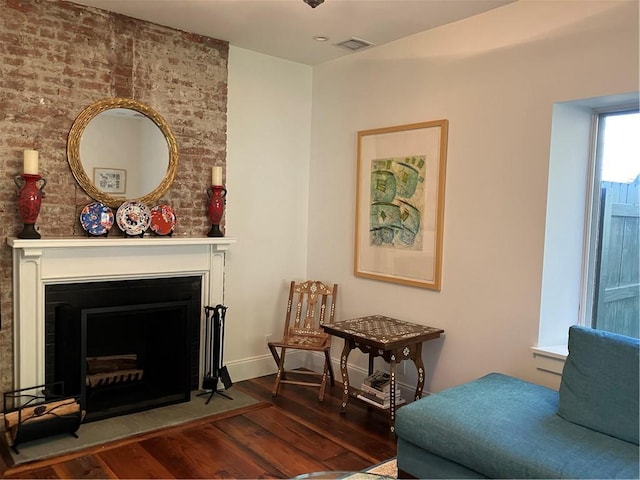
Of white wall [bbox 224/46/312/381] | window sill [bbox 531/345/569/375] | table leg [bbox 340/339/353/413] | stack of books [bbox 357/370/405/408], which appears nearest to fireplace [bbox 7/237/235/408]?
white wall [bbox 224/46/312/381]

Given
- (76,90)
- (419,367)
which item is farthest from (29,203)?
(419,367)

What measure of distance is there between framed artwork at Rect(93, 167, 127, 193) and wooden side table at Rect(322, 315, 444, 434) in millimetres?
1734

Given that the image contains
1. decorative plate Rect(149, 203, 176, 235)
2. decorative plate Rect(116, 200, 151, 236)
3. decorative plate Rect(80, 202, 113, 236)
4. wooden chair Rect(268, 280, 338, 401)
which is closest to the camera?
decorative plate Rect(80, 202, 113, 236)

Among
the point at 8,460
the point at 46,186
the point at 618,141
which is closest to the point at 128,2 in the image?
Result: the point at 46,186

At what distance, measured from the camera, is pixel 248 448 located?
3121mm

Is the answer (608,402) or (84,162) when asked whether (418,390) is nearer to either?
(608,402)

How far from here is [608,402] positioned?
2391 mm

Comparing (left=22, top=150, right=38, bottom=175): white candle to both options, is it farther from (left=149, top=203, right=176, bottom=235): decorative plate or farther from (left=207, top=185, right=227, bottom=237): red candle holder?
(left=207, top=185, right=227, bottom=237): red candle holder

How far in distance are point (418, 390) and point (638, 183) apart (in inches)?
73.1

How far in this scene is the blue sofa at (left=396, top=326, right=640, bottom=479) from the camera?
2148 mm

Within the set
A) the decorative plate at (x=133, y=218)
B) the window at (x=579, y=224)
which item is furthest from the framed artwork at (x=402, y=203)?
the decorative plate at (x=133, y=218)

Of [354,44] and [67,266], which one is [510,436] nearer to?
[67,266]

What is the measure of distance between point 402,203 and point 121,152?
79.6 inches

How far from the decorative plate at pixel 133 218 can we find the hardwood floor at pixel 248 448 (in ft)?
4.44
